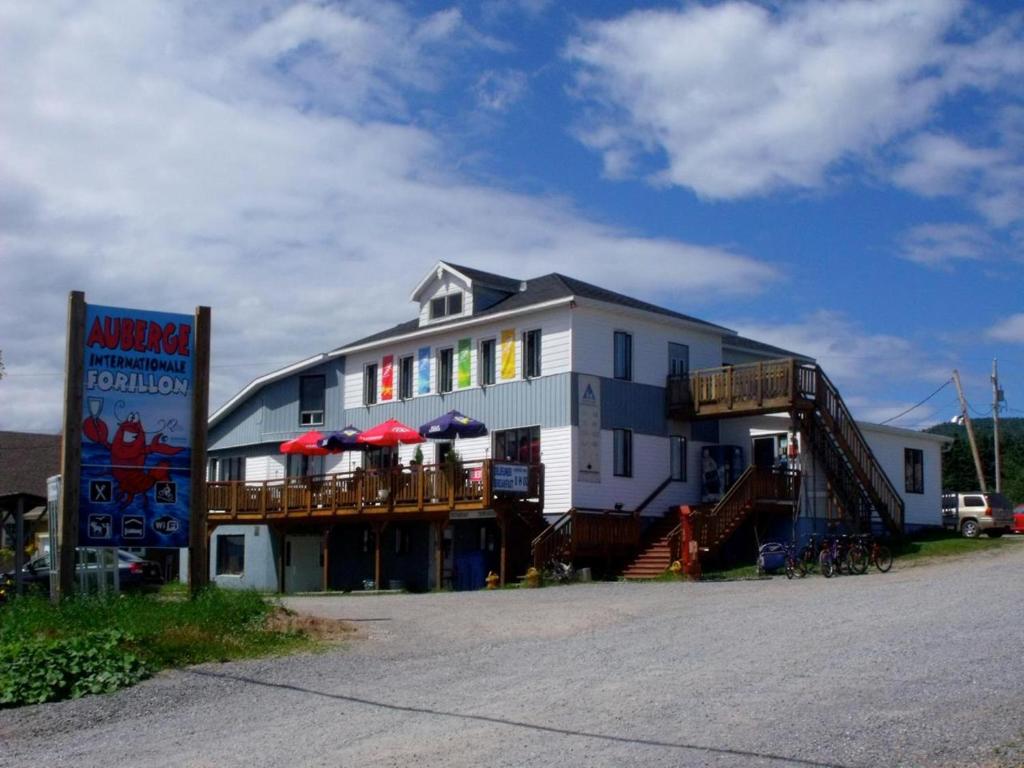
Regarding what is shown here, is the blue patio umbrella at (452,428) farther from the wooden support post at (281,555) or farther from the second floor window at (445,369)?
the wooden support post at (281,555)

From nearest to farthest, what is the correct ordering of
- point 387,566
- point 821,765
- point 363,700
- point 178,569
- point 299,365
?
point 821,765 → point 363,700 → point 387,566 → point 299,365 → point 178,569

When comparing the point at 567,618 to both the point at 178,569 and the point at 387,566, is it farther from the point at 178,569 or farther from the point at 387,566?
the point at 178,569

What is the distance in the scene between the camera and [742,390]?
34.0m

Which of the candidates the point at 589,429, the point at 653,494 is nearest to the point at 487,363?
the point at 589,429

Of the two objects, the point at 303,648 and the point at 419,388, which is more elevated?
the point at 419,388

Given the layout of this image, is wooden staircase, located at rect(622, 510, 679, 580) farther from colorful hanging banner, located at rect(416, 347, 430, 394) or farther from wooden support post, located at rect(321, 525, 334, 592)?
wooden support post, located at rect(321, 525, 334, 592)

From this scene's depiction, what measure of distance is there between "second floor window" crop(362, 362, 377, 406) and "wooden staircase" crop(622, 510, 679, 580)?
433 inches

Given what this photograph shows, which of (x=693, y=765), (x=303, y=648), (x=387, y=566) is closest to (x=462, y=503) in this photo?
(x=387, y=566)

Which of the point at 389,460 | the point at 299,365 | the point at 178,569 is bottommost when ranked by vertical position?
the point at 178,569

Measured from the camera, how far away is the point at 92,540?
1831cm

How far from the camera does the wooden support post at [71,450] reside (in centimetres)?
1797

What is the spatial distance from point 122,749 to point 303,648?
5.13 meters

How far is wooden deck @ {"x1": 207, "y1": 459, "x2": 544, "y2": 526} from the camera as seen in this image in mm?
31734

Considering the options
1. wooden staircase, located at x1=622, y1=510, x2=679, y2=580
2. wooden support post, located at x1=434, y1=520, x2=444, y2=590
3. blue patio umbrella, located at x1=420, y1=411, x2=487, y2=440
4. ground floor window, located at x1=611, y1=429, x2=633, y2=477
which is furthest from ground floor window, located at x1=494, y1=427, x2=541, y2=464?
wooden staircase, located at x1=622, y1=510, x2=679, y2=580
